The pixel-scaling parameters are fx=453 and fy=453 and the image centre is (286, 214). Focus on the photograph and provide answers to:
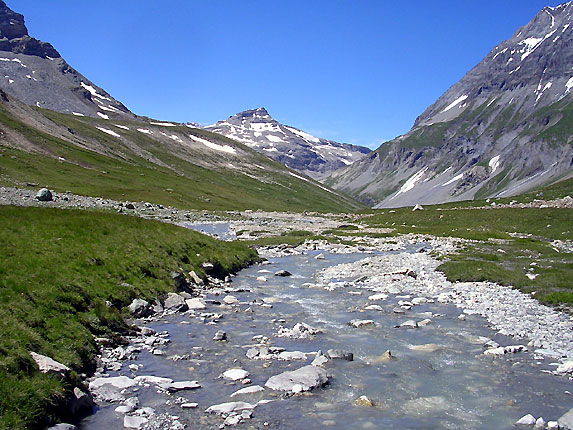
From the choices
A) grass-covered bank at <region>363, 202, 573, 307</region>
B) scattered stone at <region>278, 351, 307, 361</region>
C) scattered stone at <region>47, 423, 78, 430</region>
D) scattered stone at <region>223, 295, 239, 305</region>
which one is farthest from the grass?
scattered stone at <region>47, 423, 78, 430</region>

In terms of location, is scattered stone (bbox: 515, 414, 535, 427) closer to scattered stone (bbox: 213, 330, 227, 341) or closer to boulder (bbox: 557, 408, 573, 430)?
boulder (bbox: 557, 408, 573, 430)

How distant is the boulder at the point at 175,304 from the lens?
22500mm

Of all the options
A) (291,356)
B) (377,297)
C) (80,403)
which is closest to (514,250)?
(377,297)

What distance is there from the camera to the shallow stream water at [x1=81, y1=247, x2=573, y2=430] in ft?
38.8

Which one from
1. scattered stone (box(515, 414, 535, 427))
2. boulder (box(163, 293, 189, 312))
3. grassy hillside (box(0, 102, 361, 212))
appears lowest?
scattered stone (box(515, 414, 535, 427))

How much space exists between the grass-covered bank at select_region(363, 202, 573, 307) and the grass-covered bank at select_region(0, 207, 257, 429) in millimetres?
20205

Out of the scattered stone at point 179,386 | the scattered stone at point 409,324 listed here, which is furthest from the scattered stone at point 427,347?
the scattered stone at point 179,386

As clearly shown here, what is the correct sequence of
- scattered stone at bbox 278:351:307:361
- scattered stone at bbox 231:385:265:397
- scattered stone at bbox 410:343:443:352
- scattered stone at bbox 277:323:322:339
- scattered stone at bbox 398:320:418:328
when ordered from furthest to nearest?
scattered stone at bbox 398:320:418:328 < scattered stone at bbox 277:323:322:339 < scattered stone at bbox 410:343:443:352 < scattered stone at bbox 278:351:307:361 < scattered stone at bbox 231:385:265:397

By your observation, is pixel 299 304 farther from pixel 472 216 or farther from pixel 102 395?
pixel 472 216

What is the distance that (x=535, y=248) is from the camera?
50.5 m

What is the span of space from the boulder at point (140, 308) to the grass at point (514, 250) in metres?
20.7

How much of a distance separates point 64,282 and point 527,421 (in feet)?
54.4

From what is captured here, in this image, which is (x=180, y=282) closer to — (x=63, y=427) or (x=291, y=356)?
(x=291, y=356)

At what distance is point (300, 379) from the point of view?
13.9 m
